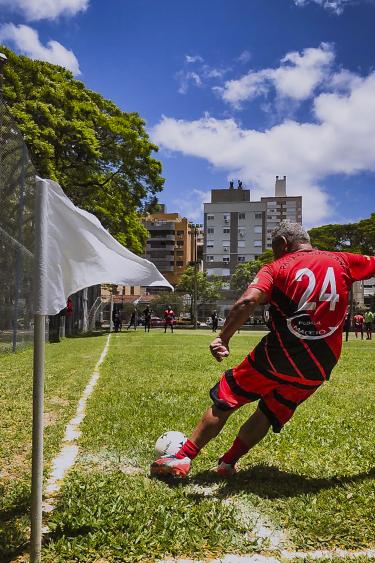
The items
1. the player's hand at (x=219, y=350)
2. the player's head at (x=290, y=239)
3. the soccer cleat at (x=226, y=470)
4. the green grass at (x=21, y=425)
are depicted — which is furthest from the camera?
the soccer cleat at (x=226, y=470)

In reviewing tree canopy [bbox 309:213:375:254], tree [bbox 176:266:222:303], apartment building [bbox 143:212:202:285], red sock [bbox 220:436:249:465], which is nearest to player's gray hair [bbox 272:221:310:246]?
red sock [bbox 220:436:249:465]

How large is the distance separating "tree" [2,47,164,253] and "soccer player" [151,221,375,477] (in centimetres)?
2218

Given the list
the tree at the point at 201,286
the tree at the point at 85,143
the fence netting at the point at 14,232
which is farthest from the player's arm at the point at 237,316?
the tree at the point at 201,286

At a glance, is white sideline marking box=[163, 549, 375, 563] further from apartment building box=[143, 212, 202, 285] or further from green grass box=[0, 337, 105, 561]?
apartment building box=[143, 212, 202, 285]

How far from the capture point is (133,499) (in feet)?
11.2

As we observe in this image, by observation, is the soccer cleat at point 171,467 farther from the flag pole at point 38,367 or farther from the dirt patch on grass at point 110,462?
the flag pole at point 38,367

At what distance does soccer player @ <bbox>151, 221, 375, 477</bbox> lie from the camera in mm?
3582

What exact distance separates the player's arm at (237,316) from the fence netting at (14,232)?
8231 millimetres

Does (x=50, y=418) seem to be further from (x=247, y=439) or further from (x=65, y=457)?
(x=247, y=439)

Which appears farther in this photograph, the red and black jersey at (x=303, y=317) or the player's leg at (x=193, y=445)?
the player's leg at (x=193, y=445)

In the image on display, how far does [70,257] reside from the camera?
→ 10.2 ft

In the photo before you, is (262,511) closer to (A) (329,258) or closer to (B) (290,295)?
(B) (290,295)

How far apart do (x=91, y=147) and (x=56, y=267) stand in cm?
2552

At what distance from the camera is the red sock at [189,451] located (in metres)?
3.90
